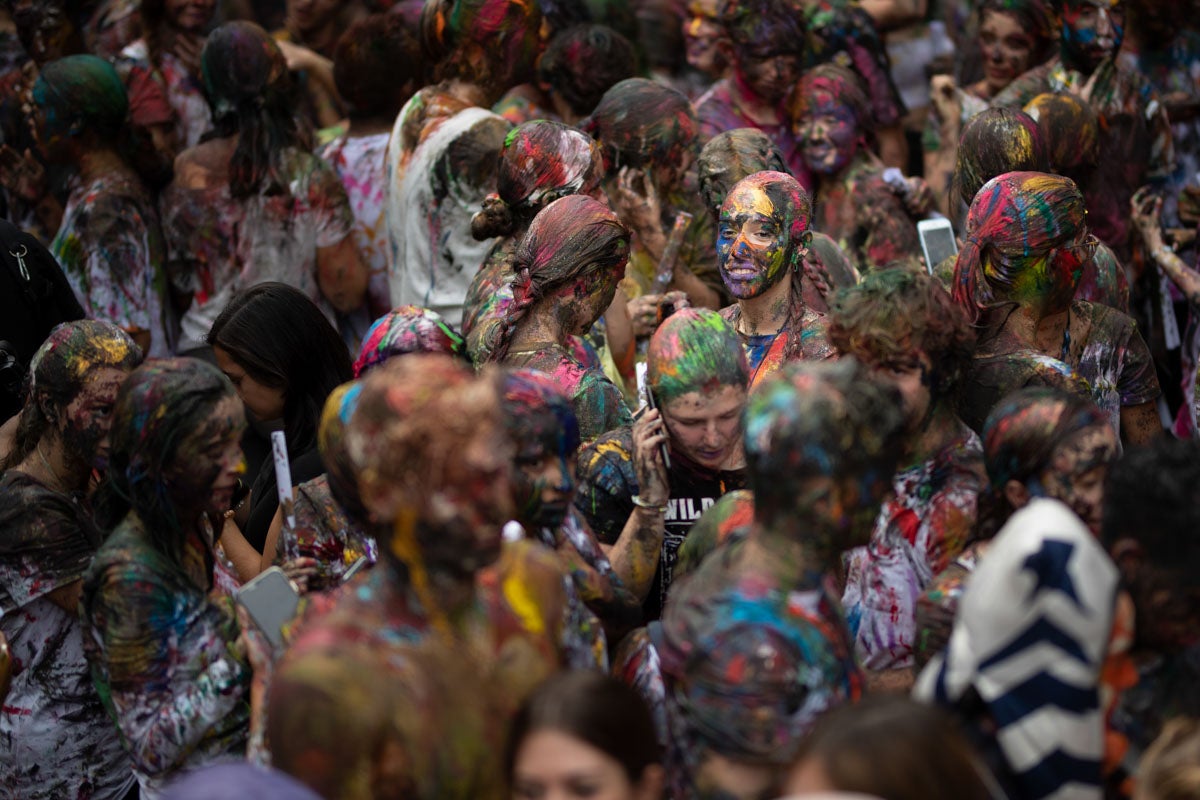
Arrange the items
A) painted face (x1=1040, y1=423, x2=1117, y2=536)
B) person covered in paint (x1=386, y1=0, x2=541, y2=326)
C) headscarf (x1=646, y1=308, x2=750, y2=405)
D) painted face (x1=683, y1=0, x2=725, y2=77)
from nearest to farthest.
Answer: painted face (x1=1040, y1=423, x2=1117, y2=536), headscarf (x1=646, y1=308, x2=750, y2=405), person covered in paint (x1=386, y1=0, x2=541, y2=326), painted face (x1=683, y1=0, x2=725, y2=77)

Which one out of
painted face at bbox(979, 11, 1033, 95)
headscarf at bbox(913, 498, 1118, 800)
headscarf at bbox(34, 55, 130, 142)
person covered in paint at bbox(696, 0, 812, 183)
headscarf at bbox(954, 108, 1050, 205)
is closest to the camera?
headscarf at bbox(913, 498, 1118, 800)

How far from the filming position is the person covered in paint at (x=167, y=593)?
395cm

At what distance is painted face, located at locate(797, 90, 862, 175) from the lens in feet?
24.3

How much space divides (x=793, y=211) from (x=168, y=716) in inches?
112

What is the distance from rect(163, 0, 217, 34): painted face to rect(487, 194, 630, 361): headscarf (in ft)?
13.2

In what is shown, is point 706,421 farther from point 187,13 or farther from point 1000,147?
point 187,13

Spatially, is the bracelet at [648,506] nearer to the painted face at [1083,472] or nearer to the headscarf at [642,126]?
the painted face at [1083,472]

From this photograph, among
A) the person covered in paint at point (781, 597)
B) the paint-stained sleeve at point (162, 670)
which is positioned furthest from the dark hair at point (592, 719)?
the paint-stained sleeve at point (162, 670)

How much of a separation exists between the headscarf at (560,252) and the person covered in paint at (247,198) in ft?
7.69

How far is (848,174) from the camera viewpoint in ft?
24.5

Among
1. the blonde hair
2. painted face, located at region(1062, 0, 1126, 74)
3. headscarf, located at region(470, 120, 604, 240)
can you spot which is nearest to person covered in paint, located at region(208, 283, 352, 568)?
headscarf, located at region(470, 120, 604, 240)

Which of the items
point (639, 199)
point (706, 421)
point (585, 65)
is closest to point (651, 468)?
point (706, 421)

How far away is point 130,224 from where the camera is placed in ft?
24.2

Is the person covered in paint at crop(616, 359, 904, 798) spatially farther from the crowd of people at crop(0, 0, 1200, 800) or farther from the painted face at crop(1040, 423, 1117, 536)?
the painted face at crop(1040, 423, 1117, 536)
